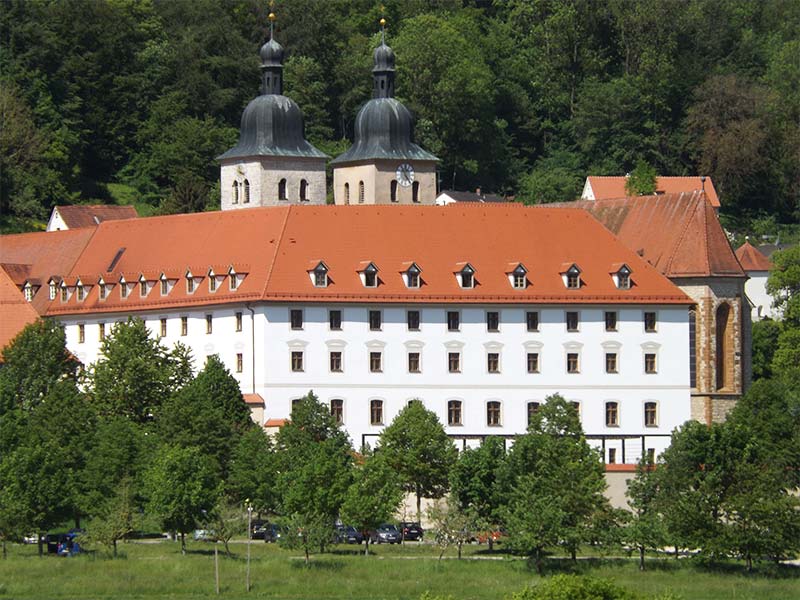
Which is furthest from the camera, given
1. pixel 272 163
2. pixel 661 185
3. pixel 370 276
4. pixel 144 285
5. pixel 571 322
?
pixel 661 185

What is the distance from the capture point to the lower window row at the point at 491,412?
370ft

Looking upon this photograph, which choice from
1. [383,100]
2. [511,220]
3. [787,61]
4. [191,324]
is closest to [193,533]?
[191,324]

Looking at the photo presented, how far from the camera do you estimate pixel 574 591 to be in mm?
72500

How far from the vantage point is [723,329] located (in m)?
118

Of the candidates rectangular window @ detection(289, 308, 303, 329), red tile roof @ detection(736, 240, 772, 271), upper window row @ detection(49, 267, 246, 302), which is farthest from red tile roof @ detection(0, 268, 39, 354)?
red tile roof @ detection(736, 240, 772, 271)

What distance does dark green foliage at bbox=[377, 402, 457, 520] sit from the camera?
101 metres

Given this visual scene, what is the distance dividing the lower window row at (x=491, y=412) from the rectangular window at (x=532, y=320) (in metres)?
2.90

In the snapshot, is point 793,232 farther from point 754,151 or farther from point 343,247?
point 343,247

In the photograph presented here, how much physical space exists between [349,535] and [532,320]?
1956cm

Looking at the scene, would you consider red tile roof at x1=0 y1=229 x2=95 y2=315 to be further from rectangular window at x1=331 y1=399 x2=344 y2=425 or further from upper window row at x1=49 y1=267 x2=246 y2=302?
rectangular window at x1=331 y1=399 x2=344 y2=425

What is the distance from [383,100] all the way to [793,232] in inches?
1577

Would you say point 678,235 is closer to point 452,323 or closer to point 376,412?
point 452,323

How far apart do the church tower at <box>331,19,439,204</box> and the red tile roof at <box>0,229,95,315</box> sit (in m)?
14.3

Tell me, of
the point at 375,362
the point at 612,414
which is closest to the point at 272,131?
the point at 375,362
